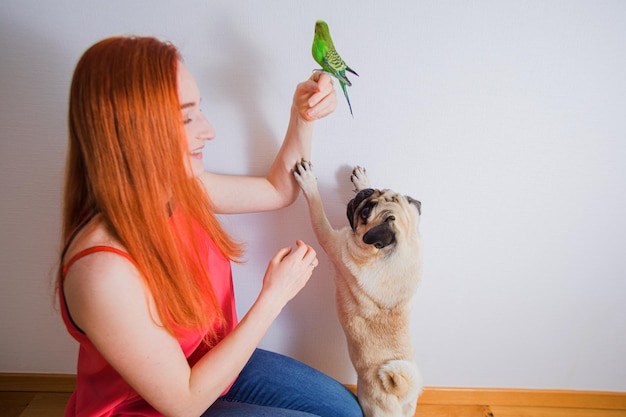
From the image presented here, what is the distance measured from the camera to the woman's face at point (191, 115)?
70cm

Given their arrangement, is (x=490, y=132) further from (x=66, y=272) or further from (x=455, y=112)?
(x=66, y=272)

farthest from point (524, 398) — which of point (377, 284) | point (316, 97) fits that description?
point (316, 97)

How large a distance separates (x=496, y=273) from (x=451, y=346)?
13.2 inches

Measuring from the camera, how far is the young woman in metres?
0.62

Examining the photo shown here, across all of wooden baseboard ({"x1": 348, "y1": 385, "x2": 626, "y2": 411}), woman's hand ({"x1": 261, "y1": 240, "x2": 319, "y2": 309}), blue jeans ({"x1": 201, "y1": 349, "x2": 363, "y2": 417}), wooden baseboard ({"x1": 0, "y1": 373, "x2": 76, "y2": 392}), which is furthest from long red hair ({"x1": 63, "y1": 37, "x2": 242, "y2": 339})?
wooden baseboard ({"x1": 348, "y1": 385, "x2": 626, "y2": 411})

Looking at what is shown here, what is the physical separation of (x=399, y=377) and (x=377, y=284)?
0.81ft

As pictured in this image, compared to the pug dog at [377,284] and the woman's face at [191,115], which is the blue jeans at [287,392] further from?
the woman's face at [191,115]

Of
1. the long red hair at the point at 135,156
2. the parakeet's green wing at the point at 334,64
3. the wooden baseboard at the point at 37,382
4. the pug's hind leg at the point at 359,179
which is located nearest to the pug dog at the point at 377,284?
the pug's hind leg at the point at 359,179

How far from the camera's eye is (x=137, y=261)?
2.21ft

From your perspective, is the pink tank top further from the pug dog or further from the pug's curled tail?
the pug's curled tail

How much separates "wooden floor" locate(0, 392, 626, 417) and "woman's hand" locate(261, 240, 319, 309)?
0.95 meters

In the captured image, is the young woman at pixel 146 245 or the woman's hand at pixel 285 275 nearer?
the young woman at pixel 146 245

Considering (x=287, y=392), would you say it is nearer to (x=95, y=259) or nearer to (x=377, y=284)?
(x=377, y=284)

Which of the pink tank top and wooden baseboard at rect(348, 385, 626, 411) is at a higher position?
the pink tank top
